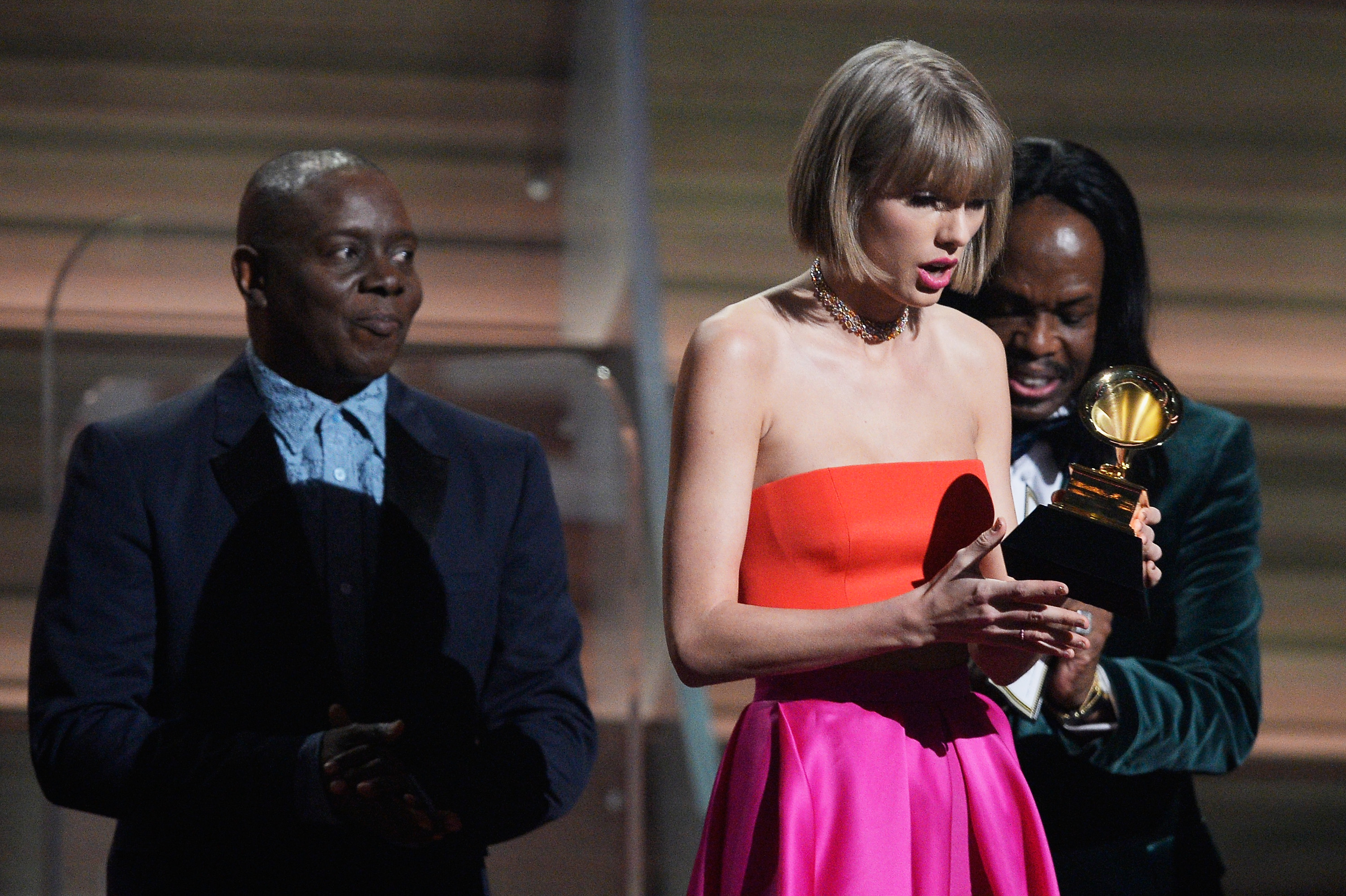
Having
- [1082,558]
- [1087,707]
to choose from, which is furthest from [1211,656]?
[1082,558]

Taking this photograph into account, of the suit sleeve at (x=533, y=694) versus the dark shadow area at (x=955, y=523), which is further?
the suit sleeve at (x=533, y=694)

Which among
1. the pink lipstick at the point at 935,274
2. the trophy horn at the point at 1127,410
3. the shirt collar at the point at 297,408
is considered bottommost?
the shirt collar at the point at 297,408

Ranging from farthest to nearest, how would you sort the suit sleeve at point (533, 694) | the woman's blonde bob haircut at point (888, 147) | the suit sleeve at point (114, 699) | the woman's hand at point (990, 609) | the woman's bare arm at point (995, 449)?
1. the suit sleeve at point (533, 694)
2. the suit sleeve at point (114, 699)
3. the woman's bare arm at point (995, 449)
4. the woman's blonde bob haircut at point (888, 147)
5. the woman's hand at point (990, 609)

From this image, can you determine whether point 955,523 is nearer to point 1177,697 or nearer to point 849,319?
point 849,319

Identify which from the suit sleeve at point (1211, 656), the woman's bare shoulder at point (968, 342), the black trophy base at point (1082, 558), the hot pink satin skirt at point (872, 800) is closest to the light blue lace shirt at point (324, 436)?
the hot pink satin skirt at point (872, 800)

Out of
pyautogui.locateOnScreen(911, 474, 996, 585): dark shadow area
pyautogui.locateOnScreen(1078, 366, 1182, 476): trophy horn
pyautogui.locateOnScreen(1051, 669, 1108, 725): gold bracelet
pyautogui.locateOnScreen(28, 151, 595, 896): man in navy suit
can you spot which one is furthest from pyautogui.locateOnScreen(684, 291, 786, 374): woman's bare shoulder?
pyautogui.locateOnScreen(1051, 669, 1108, 725): gold bracelet

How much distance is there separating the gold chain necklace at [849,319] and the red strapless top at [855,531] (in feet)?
0.54

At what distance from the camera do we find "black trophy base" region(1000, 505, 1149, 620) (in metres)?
1.63

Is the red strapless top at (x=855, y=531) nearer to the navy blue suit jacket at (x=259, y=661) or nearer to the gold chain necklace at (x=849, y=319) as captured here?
the gold chain necklace at (x=849, y=319)

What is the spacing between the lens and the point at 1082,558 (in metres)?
1.64

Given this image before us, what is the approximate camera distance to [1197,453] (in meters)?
2.29

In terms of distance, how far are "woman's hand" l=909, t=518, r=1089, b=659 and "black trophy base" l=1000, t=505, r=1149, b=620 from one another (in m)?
0.04

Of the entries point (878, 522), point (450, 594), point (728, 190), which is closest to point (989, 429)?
point (878, 522)

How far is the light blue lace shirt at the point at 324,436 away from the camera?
2.14 metres
